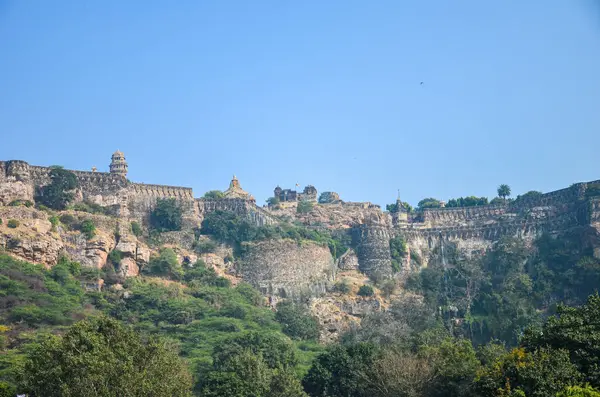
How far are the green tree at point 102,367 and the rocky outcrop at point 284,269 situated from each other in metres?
32.5

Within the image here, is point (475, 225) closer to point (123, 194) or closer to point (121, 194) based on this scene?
point (123, 194)

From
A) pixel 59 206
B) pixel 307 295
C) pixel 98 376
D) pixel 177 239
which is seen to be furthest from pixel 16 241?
pixel 98 376

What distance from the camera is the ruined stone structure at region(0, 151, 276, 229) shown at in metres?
81.8

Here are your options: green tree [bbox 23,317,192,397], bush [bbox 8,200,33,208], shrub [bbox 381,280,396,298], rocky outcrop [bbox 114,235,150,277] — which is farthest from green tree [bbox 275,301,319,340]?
green tree [bbox 23,317,192,397]

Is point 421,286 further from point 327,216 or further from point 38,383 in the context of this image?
point 38,383

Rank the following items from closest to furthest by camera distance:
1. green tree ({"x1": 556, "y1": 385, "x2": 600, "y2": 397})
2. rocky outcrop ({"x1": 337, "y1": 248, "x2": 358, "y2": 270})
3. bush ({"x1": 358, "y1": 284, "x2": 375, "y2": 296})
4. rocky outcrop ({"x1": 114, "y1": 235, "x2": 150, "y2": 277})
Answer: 1. green tree ({"x1": 556, "y1": 385, "x2": 600, "y2": 397})
2. rocky outcrop ({"x1": 114, "y1": 235, "x2": 150, "y2": 277})
3. bush ({"x1": 358, "y1": 284, "x2": 375, "y2": 296})
4. rocky outcrop ({"x1": 337, "y1": 248, "x2": 358, "y2": 270})

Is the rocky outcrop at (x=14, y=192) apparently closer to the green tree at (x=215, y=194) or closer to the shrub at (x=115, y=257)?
the shrub at (x=115, y=257)

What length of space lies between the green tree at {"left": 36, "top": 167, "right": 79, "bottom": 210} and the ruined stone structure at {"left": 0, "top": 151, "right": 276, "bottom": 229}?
584 mm

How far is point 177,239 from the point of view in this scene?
8706cm

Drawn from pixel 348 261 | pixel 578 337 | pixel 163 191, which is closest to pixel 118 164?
pixel 163 191

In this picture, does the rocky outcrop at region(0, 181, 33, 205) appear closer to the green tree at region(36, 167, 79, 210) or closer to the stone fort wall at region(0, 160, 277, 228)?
the stone fort wall at region(0, 160, 277, 228)

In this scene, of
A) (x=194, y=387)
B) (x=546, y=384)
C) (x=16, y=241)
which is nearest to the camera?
(x=546, y=384)

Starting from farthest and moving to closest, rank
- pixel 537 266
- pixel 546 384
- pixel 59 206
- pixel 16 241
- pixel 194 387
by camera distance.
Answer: pixel 537 266
pixel 59 206
pixel 16 241
pixel 194 387
pixel 546 384

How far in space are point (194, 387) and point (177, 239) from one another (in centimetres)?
2770
